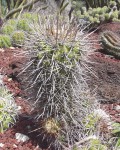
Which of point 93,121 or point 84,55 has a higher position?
point 84,55

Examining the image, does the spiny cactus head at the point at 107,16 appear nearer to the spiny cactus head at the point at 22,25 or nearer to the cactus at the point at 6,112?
the spiny cactus head at the point at 22,25

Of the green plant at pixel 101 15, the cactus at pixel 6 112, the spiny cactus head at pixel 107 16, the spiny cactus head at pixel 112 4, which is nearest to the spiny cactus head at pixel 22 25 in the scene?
the green plant at pixel 101 15

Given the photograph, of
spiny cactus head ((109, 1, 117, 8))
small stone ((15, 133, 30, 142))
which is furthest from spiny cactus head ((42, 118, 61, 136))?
spiny cactus head ((109, 1, 117, 8))

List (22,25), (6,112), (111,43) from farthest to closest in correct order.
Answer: (22,25)
(111,43)
(6,112)

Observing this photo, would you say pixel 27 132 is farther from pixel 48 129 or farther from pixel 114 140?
pixel 114 140

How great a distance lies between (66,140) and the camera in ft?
14.9

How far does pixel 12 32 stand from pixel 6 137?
3.03 meters

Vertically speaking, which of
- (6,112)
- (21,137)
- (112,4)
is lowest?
(112,4)

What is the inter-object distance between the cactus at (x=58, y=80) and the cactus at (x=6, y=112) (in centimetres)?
25

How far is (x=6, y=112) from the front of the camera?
4.64m

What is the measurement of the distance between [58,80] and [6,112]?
745 millimetres

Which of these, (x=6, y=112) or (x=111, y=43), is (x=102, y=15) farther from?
(x=6, y=112)

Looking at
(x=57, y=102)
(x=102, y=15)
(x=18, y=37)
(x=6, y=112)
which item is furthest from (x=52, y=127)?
(x=102, y=15)

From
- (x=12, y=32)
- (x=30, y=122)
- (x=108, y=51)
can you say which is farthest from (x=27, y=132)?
(x=12, y=32)
